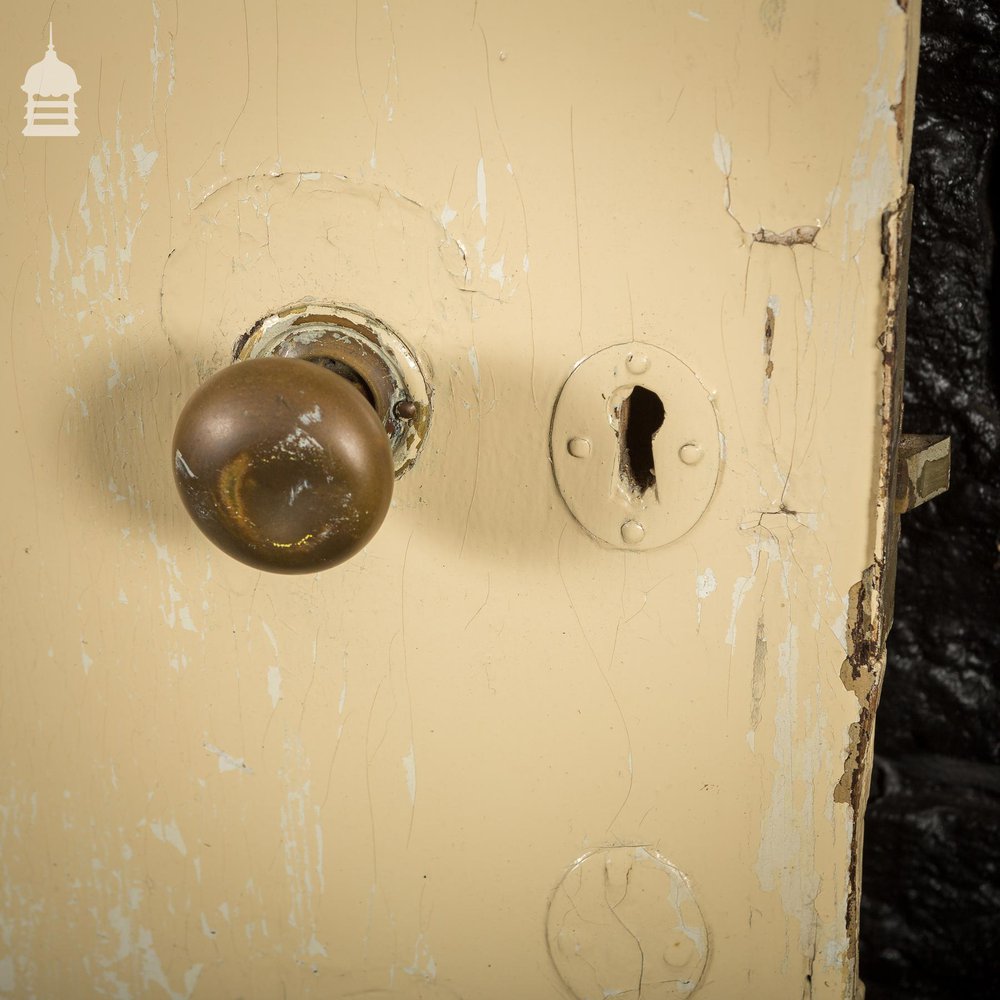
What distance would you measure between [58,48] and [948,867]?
0.90 m

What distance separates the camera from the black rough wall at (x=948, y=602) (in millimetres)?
681

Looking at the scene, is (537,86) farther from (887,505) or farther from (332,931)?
(332,931)

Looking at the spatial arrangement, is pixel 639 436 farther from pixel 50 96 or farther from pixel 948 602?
pixel 948 602

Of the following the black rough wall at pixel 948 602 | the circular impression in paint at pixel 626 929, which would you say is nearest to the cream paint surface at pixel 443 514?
the circular impression in paint at pixel 626 929

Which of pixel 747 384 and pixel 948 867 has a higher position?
pixel 747 384

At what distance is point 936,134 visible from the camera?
2.24ft

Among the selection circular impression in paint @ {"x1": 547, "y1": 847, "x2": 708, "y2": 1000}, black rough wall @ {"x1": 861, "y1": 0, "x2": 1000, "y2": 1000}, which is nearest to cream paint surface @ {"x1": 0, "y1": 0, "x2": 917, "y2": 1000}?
circular impression in paint @ {"x1": 547, "y1": 847, "x2": 708, "y2": 1000}

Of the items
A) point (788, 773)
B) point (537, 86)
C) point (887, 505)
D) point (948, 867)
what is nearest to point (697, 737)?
point (788, 773)

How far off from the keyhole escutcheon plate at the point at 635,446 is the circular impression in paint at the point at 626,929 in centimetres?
19

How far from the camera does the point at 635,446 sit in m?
0.44

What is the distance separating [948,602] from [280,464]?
630 mm

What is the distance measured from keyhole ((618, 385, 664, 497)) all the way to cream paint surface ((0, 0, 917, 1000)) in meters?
0.03

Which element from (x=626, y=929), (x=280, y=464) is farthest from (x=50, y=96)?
(x=626, y=929)

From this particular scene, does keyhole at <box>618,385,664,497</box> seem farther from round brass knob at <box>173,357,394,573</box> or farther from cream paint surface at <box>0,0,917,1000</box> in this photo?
round brass knob at <box>173,357,394,573</box>
